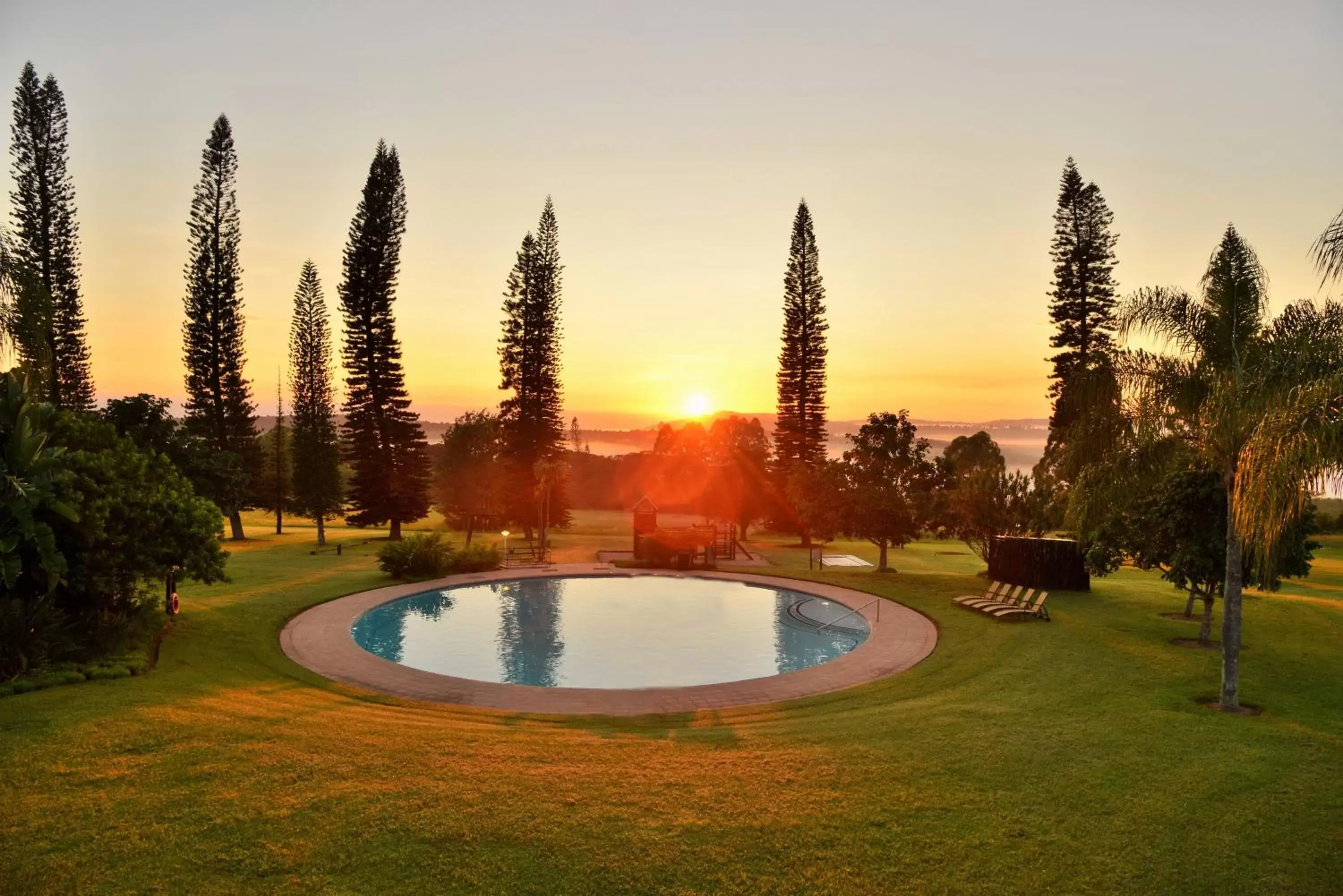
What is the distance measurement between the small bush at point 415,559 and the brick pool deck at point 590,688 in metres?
3.47

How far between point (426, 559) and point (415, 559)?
1.05 ft

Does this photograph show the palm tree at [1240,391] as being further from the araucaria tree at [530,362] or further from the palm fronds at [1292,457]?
the araucaria tree at [530,362]

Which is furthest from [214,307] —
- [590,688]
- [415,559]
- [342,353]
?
[590,688]

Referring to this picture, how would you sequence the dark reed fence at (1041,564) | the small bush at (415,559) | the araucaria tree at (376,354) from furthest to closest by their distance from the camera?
the araucaria tree at (376,354)
the small bush at (415,559)
the dark reed fence at (1041,564)

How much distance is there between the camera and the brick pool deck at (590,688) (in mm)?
9766

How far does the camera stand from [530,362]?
3297cm

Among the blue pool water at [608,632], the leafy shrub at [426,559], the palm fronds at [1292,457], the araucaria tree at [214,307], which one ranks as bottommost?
the blue pool water at [608,632]

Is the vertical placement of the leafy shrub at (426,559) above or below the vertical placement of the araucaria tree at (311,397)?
below

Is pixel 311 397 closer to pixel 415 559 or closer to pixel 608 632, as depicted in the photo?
pixel 415 559

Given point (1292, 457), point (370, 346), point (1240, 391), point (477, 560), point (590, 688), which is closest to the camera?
point (1292, 457)

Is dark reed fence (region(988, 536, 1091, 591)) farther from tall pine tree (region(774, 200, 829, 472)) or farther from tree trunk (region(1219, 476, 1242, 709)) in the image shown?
tall pine tree (region(774, 200, 829, 472))

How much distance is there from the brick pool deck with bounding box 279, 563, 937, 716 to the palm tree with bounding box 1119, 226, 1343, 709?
483 cm

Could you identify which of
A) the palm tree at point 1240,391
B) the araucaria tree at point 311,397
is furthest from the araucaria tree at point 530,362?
the palm tree at point 1240,391

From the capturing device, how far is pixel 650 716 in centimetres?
920
